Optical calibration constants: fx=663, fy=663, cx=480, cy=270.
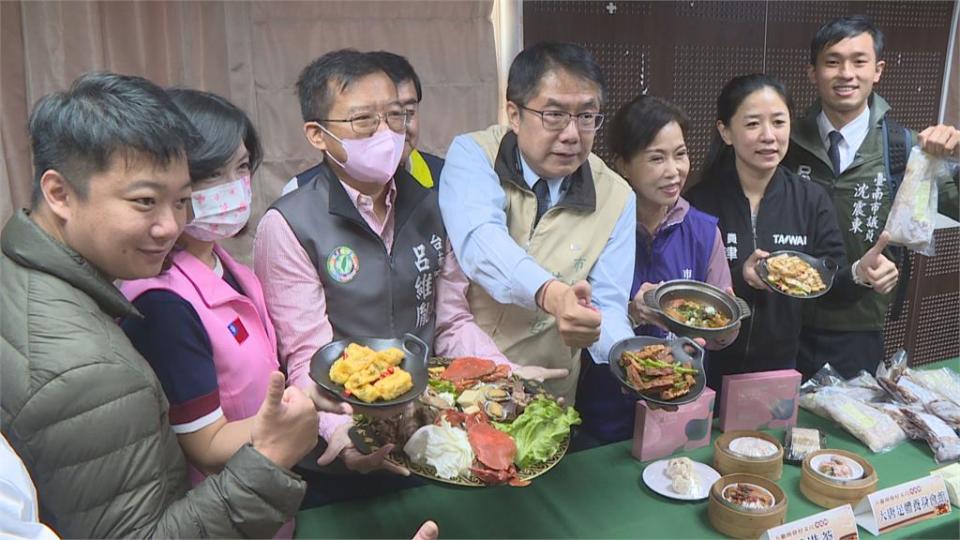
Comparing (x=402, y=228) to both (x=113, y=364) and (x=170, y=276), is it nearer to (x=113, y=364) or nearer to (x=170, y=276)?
(x=170, y=276)

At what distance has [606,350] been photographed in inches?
84.8

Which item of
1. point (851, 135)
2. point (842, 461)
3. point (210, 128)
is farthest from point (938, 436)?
point (210, 128)

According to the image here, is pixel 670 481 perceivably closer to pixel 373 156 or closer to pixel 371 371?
pixel 371 371

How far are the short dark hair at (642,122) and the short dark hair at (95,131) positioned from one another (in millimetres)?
1781

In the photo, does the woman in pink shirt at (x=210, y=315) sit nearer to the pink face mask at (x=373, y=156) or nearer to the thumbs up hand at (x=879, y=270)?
the pink face mask at (x=373, y=156)

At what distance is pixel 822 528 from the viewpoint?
66.5 inches

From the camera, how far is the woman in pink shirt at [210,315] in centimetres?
143

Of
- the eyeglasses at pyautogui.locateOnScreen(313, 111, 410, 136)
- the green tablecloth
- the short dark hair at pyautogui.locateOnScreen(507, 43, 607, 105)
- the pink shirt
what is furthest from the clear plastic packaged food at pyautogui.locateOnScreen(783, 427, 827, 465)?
the eyeglasses at pyautogui.locateOnScreen(313, 111, 410, 136)

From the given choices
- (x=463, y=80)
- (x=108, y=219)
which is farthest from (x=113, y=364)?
(x=463, y=80)

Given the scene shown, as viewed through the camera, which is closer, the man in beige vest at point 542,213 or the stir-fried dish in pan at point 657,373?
the stir-fried dish in pan at point 657,373

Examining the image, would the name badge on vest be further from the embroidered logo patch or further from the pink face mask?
the pink face mask

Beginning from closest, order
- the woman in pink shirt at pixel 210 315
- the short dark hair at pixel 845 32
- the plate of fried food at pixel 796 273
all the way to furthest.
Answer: the woman in pink shirt at pixel 210 315 → the plate of fried food at pixel 796 273 → the short dark hair at pixel 845 32

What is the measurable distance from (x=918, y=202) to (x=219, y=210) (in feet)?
9.12

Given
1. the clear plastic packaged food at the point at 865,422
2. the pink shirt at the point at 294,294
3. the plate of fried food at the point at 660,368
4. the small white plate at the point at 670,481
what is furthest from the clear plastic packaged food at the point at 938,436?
the pink shirt at the point at 294,294
